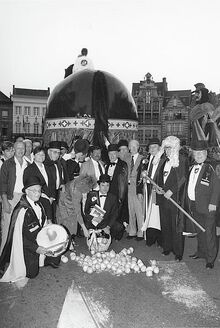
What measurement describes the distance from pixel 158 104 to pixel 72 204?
5240 centimetres

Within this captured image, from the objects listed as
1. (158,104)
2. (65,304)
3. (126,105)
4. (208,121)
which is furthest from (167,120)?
(65,304)

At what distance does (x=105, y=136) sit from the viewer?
470 inches

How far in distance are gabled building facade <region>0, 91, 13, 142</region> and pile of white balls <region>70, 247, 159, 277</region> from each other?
55.8 meters

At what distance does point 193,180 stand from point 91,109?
23.8 feet

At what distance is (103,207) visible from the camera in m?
5.84

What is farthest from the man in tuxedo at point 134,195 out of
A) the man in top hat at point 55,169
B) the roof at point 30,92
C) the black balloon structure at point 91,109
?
the roof at point 30,92

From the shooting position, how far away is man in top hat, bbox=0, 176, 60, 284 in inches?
173

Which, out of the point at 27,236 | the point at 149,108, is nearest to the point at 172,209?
the point at 27,236

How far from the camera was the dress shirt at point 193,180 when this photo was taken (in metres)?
5.30

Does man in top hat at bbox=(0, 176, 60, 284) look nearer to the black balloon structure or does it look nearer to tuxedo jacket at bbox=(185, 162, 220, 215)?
tuxedo jacket at bbox=(185, 162, 220, 215)

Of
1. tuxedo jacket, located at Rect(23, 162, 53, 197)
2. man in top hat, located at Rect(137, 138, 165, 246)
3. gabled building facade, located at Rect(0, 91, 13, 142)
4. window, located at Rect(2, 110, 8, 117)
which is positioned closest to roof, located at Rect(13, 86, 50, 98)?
gabled building facade, located at Rect(0, 91, 13, 142)

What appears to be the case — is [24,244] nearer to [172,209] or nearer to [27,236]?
[27,236]

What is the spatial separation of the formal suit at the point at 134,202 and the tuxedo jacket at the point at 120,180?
0.44 feet

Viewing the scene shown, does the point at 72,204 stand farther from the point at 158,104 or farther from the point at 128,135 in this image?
the point at 158,104
